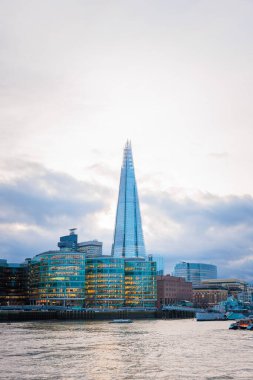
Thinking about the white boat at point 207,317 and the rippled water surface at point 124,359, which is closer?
the rippled water surface at point 124,359

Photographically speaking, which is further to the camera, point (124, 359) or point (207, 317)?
point (207, 317)

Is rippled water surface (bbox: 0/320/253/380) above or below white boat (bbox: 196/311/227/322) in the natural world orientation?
below

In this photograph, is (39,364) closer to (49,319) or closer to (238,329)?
(238,329)

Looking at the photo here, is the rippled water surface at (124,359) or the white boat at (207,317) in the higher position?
the white boat at (207,317)

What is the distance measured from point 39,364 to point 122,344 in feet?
88.6

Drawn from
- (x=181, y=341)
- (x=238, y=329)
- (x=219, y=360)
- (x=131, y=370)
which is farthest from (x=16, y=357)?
(x=238, y=329)

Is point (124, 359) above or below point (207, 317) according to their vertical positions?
below

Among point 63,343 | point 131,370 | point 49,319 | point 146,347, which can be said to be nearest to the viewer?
point 131,370

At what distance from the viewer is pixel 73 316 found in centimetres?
19638

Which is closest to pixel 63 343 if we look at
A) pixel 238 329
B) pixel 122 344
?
pixel 122 344

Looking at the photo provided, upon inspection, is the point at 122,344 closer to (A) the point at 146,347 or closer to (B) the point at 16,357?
(A) the point at 146,347

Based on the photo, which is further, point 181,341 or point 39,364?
point 181,341

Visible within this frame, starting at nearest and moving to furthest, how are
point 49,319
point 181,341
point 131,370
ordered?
point 131,370 < point 181,341 < point 49,319

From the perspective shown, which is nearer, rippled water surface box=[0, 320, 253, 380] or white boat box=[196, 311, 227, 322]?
rippled water surface box=[0, 320, 253, 380]
